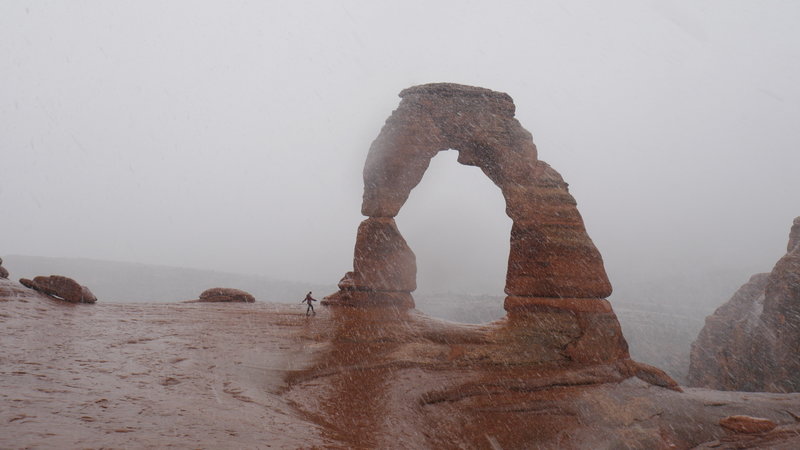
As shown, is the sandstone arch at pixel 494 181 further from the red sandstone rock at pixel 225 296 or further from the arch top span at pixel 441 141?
the red sandstone rock at pixel 225 296

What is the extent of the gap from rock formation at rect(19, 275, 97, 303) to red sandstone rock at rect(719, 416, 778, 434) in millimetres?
18960

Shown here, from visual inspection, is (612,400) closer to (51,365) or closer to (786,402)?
(786,402)

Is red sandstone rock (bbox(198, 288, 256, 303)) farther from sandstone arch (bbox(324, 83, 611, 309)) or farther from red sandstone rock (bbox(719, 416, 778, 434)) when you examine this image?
red sandstone rock (bbox(719, 416, 778, 434))

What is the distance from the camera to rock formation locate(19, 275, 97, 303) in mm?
15320

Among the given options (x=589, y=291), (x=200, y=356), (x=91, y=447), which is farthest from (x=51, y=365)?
(x=589, y=291)

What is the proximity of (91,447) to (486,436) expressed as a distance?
21.9ft

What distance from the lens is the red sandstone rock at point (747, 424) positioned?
10438 millimetres

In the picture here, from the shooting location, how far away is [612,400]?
10.8 metres

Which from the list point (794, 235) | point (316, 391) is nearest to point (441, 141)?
point (316, 391)

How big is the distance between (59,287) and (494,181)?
49.4 feet

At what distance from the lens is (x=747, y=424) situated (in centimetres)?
1048

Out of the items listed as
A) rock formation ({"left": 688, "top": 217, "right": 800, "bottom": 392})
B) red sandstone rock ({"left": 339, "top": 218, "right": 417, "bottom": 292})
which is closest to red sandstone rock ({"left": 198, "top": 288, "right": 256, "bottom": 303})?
red sandstone rock ({"left": 339, "top": 218, "right": 417, "bottom": 292})

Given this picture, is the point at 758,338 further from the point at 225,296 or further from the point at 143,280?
the point at 143,280

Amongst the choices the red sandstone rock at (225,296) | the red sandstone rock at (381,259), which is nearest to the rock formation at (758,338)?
the red sandstone rock at (381,259)
